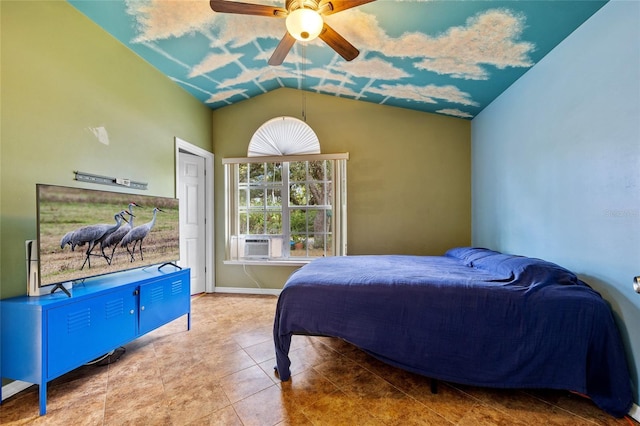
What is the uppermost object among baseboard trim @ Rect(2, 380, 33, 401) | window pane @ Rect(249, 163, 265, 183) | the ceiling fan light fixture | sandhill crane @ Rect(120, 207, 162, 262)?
the ceiling fan light fixture

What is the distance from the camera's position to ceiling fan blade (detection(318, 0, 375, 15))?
158 cm

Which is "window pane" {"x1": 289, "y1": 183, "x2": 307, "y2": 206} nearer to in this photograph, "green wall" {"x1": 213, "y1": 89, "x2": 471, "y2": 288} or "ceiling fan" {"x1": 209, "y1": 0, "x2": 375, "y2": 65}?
"green wall" {"x1": 213, "y1": 89, "x2": 471, "y2": 288}

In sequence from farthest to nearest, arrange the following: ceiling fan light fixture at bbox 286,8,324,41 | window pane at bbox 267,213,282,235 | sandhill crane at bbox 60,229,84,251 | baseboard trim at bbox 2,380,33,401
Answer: window pane at bbox 267,213,282,235
sandhill crane at bbox 60,229,84,251
baseboard trim at bbox 2,380,33,401
ceiling fan light fixture at bbox 286,8,324,41

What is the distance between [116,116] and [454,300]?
324 centimetres

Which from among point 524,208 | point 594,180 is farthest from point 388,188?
point 594,180

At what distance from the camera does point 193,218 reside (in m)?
3.92

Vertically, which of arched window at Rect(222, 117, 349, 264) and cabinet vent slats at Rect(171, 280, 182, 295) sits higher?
arched window at Rect(222, 117, 349, 264)

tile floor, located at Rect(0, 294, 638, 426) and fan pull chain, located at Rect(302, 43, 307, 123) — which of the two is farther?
fan pull chain, located at Rect(302, 43, 307, 123)

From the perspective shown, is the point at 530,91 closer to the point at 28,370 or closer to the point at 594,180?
the point at 594,180

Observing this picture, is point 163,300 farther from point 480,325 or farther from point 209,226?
point 480,325

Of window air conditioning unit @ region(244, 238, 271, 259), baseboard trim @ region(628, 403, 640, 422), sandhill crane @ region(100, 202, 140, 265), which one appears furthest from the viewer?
window air conditioning unit @ region(244, 238, 271, 259)

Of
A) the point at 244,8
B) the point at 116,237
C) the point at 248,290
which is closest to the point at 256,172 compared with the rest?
the point at 248,290

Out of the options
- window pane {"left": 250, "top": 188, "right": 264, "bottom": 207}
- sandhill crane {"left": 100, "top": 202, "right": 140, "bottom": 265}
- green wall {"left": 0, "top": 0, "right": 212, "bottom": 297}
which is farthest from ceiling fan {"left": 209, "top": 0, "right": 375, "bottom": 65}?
window pane {"left": 250, "top": 188, "right": 264, "bottom": 207}

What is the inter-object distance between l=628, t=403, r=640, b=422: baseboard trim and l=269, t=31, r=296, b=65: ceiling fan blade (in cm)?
302
